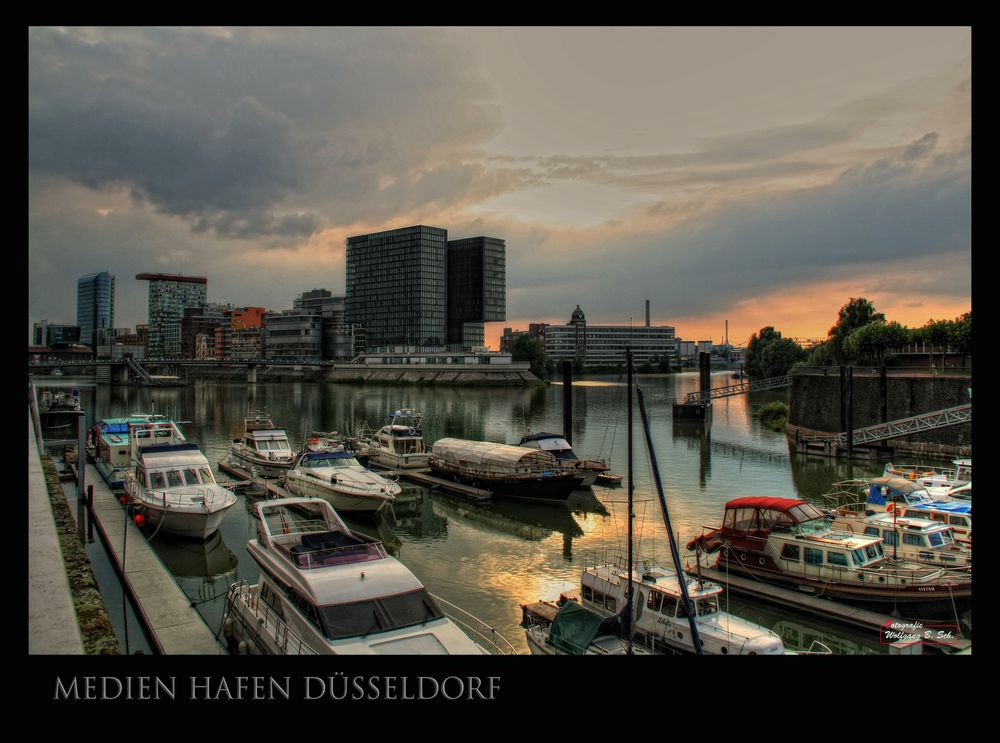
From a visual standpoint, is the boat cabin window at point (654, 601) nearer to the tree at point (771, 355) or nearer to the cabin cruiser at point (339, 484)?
the cabin cruiser at point (339, 484)

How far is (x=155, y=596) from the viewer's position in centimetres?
1700

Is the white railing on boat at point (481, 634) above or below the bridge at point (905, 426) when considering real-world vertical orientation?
below

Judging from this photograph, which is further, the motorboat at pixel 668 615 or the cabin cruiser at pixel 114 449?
the cabin cruiser at pixel 114 449

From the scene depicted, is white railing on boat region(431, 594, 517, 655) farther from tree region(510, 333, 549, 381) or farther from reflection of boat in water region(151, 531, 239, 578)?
tree region(510, 333, 549, 381)

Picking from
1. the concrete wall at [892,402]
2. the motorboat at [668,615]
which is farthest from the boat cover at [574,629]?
the concrete wall at [892,402]

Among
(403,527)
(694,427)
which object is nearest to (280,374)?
(694,427)

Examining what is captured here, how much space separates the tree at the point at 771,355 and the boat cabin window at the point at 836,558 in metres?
110

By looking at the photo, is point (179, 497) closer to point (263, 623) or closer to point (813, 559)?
point (263, 623)

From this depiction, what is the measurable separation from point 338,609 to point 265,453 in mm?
27944
